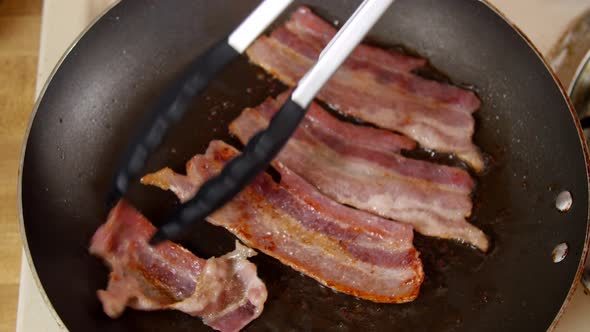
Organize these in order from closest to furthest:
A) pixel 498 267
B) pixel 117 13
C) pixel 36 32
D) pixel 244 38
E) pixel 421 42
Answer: pixel 244 38 → pixel 498 267 → pixel 117 13 → pixel 421 42 → pixel 36 32

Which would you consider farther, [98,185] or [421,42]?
[421,42]

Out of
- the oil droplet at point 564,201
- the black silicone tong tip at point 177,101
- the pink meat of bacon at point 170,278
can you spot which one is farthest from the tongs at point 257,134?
the oil droplet at point 564,201

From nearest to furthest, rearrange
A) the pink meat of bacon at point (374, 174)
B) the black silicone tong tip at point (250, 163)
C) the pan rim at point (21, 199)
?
the black silicone tong tip at point (250, 163) < the pan rim at point (21, 199) < the pink meat of bacon at point (374, 174)

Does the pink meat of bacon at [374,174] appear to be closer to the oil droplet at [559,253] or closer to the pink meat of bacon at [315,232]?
the pink meat of bacon at [315,232]

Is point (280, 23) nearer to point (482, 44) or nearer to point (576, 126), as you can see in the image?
point (482, 44)

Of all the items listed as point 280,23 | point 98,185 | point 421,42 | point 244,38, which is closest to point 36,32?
point 98,185

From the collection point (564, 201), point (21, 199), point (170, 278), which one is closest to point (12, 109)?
point (21, 199)
